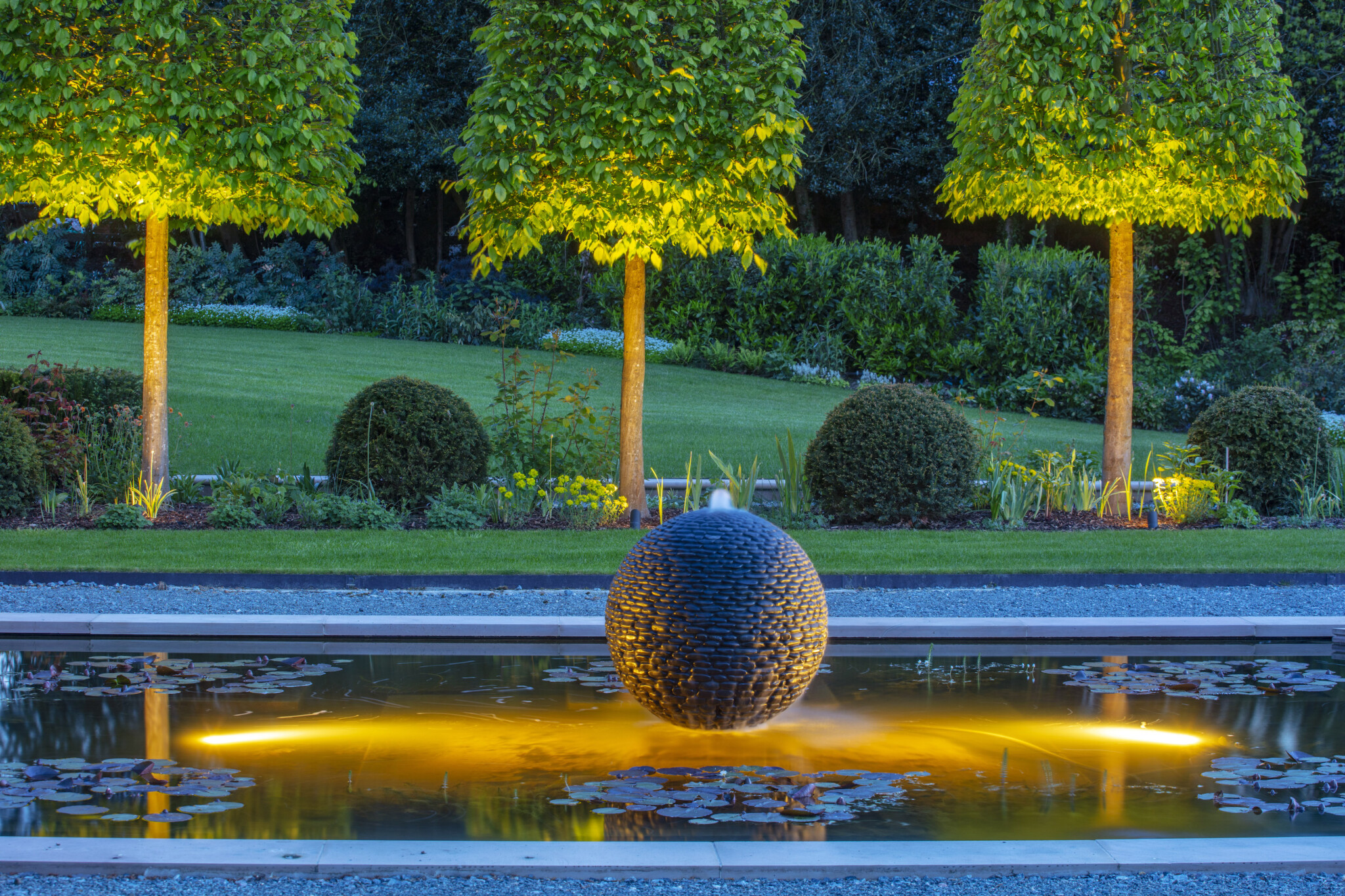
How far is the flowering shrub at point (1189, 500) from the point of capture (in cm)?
1269

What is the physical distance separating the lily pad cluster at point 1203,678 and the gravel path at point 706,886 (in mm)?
2775

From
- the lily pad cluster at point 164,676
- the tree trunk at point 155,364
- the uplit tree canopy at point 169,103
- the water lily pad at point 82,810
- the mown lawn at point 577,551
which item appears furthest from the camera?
the tree trunk at point 155,364

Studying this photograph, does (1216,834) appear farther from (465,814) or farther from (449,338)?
(449,338)

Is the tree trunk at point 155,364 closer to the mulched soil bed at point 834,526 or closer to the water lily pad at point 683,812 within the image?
the mulched soil bed at point 834,526

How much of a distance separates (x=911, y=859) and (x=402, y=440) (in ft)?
29.1

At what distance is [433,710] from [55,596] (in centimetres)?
378

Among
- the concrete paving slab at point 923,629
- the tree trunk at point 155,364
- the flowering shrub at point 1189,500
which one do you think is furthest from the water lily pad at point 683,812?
the flowering shrub at point 1189,500

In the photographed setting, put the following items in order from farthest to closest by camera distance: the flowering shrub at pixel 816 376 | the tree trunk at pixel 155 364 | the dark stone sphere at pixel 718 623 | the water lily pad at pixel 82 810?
the flowering shrub at pixel 816 376 < the tree trunk at pixel 155 364 < the dark stone sphere at pixel 718 623 < the water lily pad at pixel 82 810

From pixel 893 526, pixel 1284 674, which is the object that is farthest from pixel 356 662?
→ pixel 893 526

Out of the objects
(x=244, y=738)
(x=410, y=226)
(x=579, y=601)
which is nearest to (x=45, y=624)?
(x=244, y=738)

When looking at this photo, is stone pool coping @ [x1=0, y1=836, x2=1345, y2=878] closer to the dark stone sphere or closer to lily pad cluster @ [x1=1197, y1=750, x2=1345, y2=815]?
lily pad cluster @ [x1=1197, y1=750, x2=1345, y2=815]

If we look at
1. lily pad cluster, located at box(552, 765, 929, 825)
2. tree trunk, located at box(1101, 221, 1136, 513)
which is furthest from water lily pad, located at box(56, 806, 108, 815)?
tree trunk, located at box(1101, 221, 1136, 513)

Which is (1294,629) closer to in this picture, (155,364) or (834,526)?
(834,526)

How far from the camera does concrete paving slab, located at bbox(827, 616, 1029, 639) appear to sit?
25.5 ft
